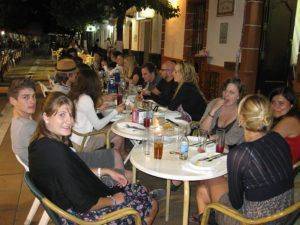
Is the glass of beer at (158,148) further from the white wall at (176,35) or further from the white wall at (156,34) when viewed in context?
the white wall at (156,34)

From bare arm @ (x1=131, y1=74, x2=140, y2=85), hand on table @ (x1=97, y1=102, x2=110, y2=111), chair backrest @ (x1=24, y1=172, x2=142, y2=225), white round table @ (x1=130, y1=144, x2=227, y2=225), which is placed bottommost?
chair backrest @ (x1=24, y1=172, x2=142, y2=225)

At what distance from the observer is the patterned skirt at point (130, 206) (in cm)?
224


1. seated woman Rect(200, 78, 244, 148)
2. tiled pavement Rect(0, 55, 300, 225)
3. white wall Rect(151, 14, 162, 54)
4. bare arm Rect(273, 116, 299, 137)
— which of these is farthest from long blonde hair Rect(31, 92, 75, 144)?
white wall Rect(151, 14, 162, 54)

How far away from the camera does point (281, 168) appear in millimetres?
2174

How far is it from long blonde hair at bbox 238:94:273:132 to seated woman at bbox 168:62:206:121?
7.25 ft

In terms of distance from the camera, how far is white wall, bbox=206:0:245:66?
708 centimetres

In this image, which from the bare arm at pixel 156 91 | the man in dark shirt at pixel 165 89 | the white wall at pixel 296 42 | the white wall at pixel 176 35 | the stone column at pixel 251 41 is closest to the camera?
the man in dark shirt at pixel 165 89

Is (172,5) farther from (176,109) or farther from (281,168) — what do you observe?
(281,168)

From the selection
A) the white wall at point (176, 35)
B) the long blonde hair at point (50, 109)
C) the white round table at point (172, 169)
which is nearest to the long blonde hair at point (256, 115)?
the white round table at point (172, 169)

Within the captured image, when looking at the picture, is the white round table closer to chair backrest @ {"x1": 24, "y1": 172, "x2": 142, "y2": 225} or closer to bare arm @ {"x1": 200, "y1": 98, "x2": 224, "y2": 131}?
chair backrest @ {"x1": 24, "y1": 172, "x2": 142, "y2": 225}

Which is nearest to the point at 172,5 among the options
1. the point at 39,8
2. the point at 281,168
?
the point at 281,168

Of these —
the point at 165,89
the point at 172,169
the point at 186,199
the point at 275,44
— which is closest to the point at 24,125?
the point at 172,169

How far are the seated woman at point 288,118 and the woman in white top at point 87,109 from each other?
63.2 inches

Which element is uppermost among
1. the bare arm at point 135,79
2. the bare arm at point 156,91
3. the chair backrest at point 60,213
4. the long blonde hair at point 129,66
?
the long blonde hair at point 129,66
